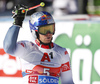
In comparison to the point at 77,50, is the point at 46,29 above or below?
above

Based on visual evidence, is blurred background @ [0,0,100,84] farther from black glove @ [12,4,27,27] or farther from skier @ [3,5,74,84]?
black glove @ [12,4,27,27]

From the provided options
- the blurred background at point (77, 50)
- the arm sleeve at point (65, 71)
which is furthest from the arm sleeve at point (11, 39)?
Result: the blurred background at point (77, 50)

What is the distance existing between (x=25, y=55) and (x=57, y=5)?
6.58 meters

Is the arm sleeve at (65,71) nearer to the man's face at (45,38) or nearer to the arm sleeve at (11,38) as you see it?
the man's face at (45,38)

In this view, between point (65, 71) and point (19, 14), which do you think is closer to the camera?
point (19, 14)

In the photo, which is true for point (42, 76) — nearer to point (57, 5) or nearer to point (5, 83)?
point (5, 83)

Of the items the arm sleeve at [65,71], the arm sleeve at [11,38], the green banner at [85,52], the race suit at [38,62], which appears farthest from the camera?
the green banner at [85,52]

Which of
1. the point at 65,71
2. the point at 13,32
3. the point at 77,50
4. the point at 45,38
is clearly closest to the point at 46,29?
the point at 45,38

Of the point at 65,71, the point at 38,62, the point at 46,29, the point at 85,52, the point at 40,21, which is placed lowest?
the point at 65,71

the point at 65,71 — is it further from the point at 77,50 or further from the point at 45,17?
the point at 77,50

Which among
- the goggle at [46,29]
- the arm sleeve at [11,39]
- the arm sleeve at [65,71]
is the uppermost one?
the goggle at [46,29]

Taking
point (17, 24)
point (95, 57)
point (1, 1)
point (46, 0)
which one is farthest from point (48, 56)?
point (1, 1)

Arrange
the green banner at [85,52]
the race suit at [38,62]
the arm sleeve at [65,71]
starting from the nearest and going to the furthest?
the race suit at [38,62], the arm sleeve at [65,71], the green banner at [85,52]

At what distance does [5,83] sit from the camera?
19.8ft
